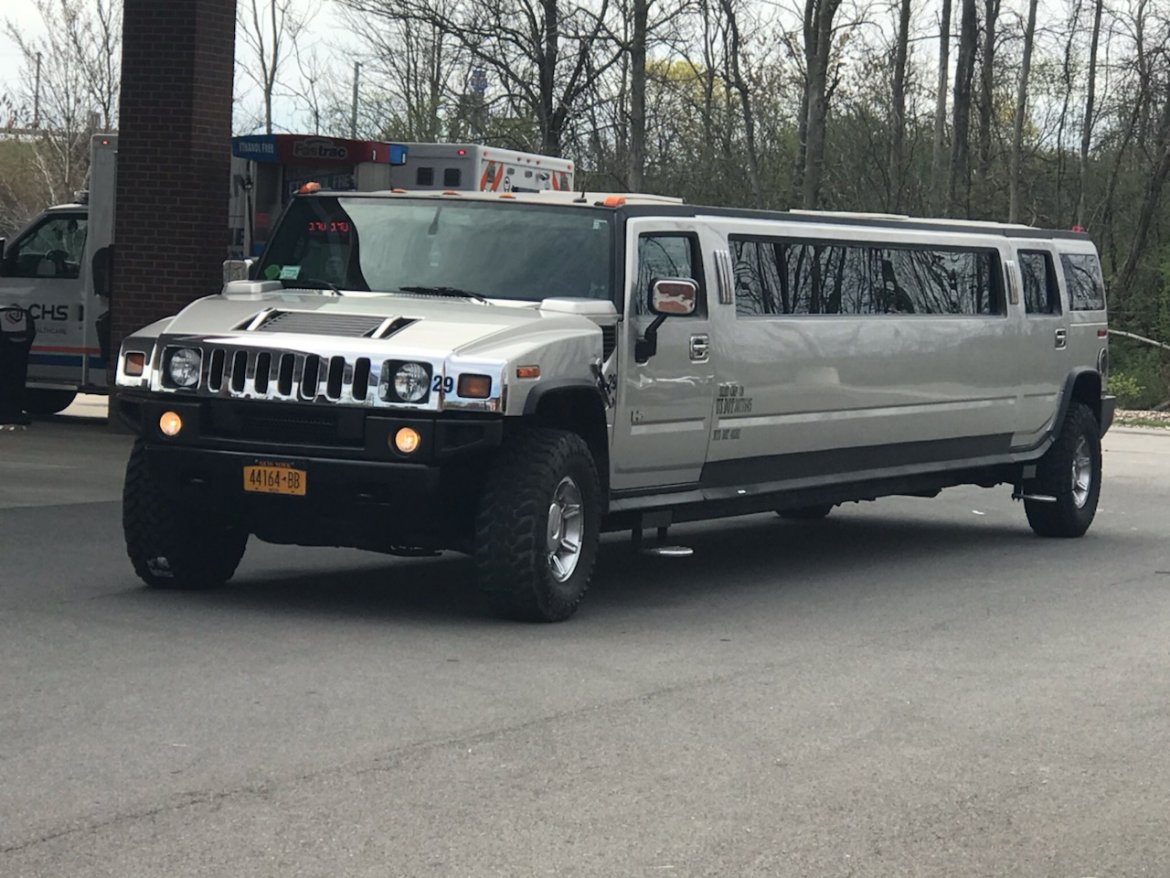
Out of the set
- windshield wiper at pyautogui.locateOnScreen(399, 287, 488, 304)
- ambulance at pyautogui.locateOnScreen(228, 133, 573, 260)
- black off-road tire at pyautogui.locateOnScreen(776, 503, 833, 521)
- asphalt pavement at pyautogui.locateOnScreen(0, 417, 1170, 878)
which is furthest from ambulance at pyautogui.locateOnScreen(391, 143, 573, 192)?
windshield wiper at pyautogui.locateOnScreen(399, 287, 488, 304)

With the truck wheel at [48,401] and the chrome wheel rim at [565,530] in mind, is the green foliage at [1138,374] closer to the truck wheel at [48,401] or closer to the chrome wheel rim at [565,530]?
the truck wheel at [48,401]

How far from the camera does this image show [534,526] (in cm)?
930

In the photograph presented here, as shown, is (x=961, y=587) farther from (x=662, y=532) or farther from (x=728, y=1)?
(x=728, y=1)

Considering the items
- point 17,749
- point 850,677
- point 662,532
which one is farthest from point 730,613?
point 17,749

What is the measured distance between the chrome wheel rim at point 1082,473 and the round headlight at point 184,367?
7.33 meters

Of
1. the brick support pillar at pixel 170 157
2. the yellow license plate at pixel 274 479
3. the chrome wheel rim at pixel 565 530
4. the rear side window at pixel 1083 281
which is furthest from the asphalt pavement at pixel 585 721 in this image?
the brick support pillar at pixel 170 157

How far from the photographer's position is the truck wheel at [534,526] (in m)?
9.30

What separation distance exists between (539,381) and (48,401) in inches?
547

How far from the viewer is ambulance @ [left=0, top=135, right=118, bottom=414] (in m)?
20.5

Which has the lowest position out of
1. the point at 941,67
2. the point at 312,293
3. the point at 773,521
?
the point at 773,521

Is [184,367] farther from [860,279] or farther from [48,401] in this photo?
[48,401]

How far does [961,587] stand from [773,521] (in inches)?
A: 152

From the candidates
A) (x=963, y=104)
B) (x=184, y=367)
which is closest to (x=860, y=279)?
(x=184, y=367)

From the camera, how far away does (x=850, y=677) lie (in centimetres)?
861
